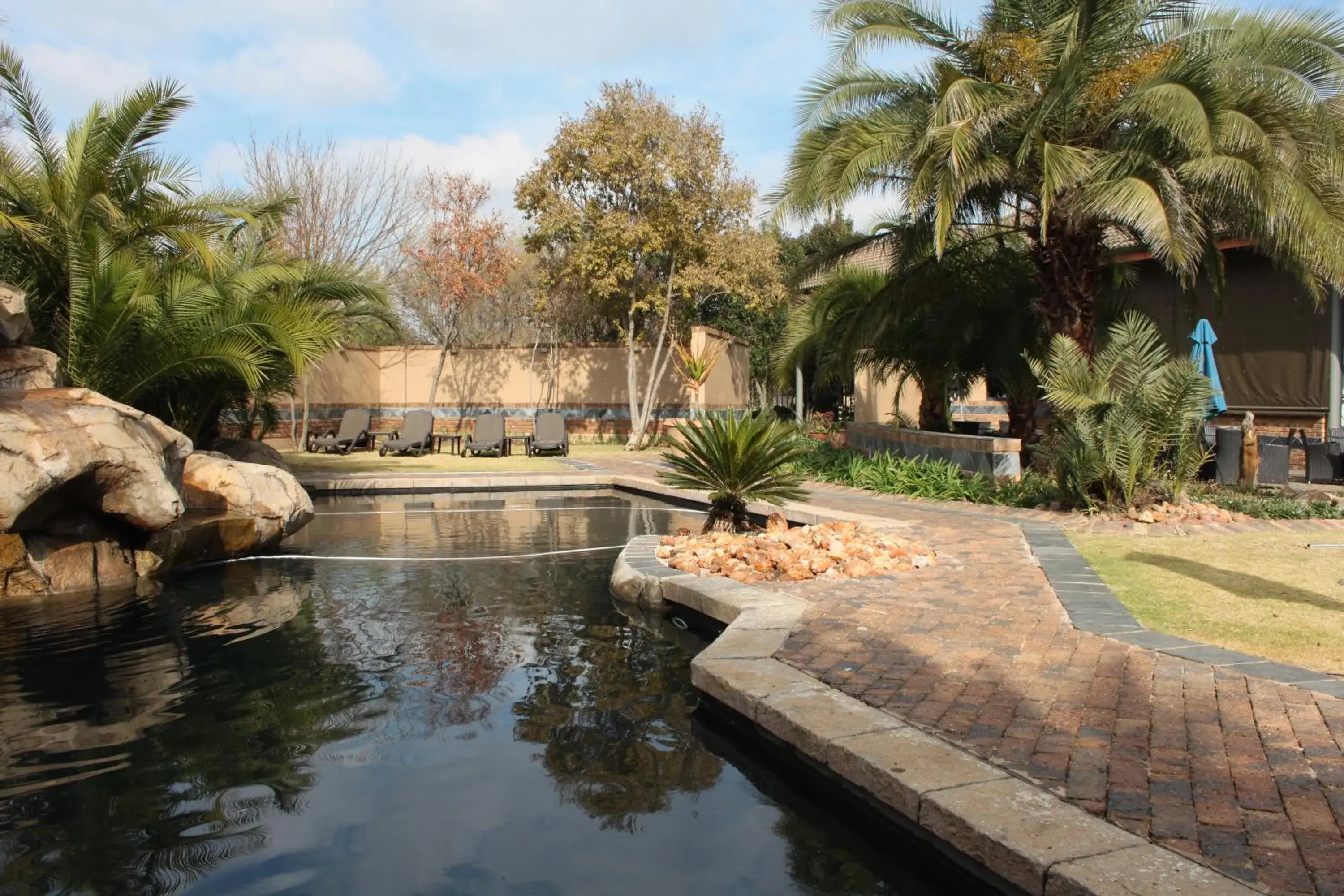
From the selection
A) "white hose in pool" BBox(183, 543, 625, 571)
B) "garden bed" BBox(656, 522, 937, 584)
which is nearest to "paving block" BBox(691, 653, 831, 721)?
"garden bed" BBox(656, 522, 937, 584)

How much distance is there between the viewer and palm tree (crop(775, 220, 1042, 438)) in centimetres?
1237

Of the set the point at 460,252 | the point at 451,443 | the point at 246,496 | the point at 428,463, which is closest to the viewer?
the point at 246,496

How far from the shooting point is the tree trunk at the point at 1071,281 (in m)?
10.6

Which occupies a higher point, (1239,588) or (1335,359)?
(1335,359)

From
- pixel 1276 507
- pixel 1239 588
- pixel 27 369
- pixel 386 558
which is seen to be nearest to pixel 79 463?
pixel 27 369

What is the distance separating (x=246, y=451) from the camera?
1283cm

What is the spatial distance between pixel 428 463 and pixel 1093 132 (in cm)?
1177

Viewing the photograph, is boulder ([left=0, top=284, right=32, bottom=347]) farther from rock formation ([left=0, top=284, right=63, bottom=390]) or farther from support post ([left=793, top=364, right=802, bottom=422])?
support post ([left=793, top=364, right=802, bottom=422])

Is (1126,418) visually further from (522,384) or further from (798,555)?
(522,384)

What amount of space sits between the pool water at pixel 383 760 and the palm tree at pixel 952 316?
7.05 metres

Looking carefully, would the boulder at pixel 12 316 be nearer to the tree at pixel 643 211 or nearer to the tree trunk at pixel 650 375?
the tree at pixel 643 211

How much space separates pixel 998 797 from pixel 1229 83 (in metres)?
9.01

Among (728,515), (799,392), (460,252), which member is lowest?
(728,515)

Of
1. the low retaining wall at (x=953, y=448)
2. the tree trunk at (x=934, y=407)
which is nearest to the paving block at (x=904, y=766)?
the low retaining wall at (x=953, y=448)
